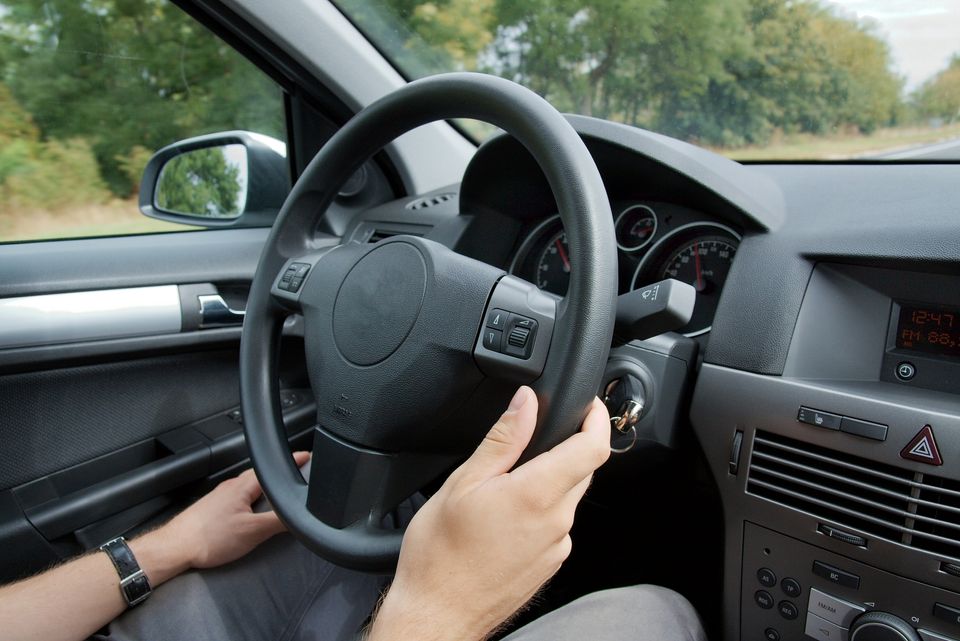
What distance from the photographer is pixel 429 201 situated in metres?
2.06

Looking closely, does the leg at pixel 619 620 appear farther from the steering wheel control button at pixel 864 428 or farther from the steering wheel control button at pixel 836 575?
the steering wheel control button at pixel 864 428

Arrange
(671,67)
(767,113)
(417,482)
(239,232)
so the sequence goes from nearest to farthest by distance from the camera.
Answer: (417,482) < (767,113) < (671,67) < (239,232)

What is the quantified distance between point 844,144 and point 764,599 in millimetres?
931

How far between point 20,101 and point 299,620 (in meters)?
1.48

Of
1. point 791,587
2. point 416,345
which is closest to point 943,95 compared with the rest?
point 791,587

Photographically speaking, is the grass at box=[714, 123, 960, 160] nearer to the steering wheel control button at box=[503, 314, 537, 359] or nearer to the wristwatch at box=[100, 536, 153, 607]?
the steering wheel control button at box=[503, 314, 537, 359]

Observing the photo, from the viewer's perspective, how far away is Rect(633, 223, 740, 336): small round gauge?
1.48 metres

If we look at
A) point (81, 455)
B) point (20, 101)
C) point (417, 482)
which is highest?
point (20, 101)

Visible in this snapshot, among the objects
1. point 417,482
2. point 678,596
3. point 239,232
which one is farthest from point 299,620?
point 239,232

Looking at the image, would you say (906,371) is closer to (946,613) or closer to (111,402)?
(946,613)

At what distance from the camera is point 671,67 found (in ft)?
6.07

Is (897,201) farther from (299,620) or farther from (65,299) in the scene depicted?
(65,299)

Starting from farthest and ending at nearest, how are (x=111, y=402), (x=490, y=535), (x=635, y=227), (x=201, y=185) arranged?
(x=201, y=185)
(x=111, y=402)
(x=635, y=227)
(x=490, y=535)

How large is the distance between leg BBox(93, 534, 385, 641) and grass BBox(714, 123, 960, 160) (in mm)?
1197
